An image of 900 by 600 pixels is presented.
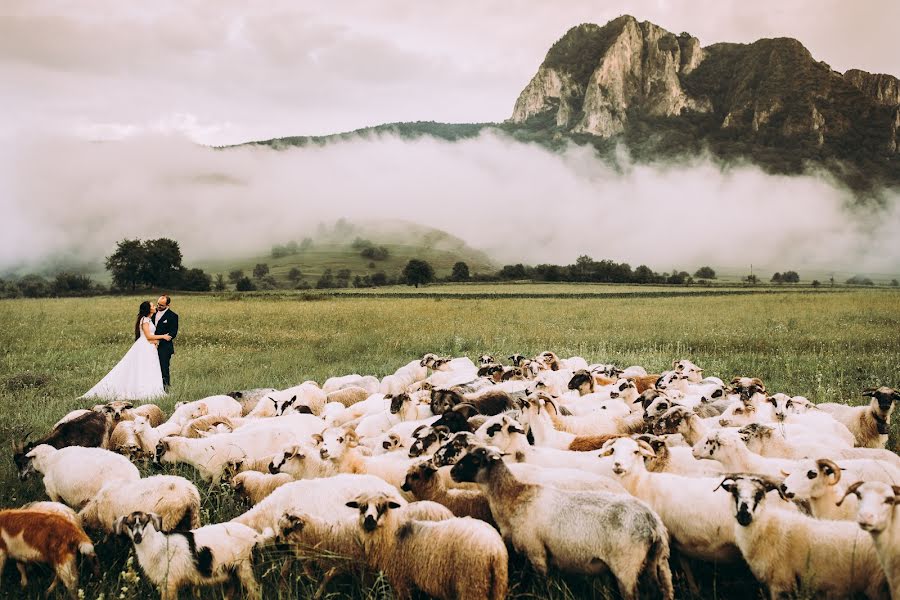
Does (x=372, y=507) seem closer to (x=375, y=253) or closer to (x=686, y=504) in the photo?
(x=686, y=504)

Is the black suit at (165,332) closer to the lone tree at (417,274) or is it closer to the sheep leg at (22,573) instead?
the sheep leg at (22,573)

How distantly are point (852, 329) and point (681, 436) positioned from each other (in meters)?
25.3

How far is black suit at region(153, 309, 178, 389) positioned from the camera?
53.3ft

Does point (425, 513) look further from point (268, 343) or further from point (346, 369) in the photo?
point (268, 343)

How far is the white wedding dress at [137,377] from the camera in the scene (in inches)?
589

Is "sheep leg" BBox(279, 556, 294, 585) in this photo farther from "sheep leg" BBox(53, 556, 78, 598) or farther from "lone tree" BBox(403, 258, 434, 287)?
"lone tree" BBox(403, 258, 434, 287)

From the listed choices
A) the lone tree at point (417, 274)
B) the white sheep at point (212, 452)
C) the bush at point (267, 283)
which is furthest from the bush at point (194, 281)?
the white sheep at point (212, 452)

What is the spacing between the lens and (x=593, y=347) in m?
23.7

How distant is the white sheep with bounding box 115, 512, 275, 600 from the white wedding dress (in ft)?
36.5

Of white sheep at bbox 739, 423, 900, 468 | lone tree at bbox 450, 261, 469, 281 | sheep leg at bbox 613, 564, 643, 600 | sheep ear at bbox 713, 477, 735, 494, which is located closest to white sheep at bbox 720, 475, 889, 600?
sheep ear at bbox 713, 477, 735, 494

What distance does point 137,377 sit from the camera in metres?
15.5

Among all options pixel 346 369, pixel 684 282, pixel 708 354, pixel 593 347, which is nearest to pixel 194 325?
pixel 346 369

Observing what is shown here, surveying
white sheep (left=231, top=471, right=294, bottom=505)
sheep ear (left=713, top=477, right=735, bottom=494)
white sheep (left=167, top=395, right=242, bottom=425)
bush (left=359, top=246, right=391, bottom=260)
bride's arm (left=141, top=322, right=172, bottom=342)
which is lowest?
white sheep (left=167, top=395, right=242, bottom=425)

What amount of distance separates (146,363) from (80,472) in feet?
31.3
